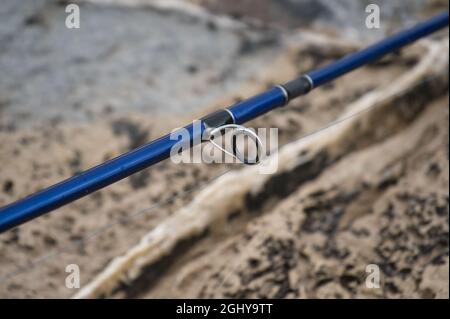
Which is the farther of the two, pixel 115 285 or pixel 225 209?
pixel 225 209

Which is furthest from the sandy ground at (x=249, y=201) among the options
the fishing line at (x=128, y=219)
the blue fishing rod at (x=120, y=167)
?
the blue fishing rod at (x=120, y=167)

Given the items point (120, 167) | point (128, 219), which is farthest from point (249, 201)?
point (120, 167)

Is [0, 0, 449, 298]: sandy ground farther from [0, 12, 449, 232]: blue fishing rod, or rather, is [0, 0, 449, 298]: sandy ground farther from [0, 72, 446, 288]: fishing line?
[0, 12, 449, 232]: blue fishing rod

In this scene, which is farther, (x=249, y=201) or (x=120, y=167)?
(x=249, y=201)

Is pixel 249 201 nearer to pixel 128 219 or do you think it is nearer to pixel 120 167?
pixel 128 219
